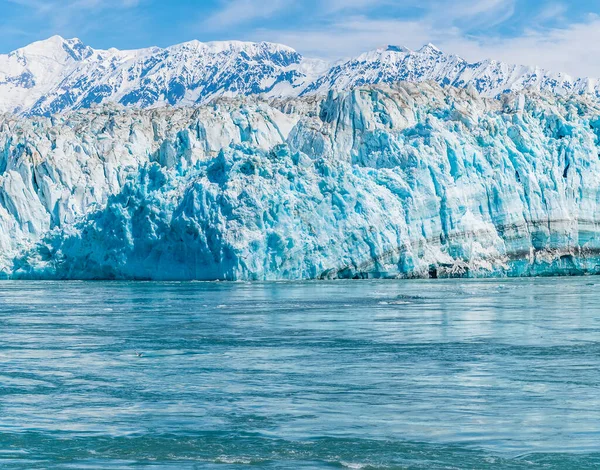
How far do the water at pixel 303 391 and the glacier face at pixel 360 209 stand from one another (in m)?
19.7

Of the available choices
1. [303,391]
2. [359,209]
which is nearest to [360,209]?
[359,209]

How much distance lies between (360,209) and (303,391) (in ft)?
110

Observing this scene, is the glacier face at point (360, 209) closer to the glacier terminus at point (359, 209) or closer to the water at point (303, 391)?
the glacier terminus at point (359, 209)

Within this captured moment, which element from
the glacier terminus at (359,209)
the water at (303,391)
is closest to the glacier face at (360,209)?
the glacier terminus at (359,209)

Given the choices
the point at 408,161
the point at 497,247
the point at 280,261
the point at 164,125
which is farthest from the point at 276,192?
the point at 164,125

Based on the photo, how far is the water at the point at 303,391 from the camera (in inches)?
373

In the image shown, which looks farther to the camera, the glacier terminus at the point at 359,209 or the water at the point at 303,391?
the glacier terminus at the point at 359,209

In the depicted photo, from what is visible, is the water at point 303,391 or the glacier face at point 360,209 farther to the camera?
the glacier face at point 360,209

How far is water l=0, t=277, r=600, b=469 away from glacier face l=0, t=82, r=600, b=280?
1971 cm

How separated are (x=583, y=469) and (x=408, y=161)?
1614 inches

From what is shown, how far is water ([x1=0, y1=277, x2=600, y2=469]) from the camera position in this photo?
9.48 metres

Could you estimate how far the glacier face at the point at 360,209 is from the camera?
45.5 meters

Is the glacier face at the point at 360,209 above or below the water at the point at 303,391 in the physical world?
above

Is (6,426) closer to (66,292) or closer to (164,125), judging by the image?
(66,292)
